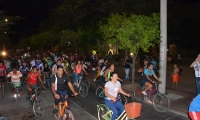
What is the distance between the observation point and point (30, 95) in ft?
28.6

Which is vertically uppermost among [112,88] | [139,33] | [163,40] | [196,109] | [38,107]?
[139,33]

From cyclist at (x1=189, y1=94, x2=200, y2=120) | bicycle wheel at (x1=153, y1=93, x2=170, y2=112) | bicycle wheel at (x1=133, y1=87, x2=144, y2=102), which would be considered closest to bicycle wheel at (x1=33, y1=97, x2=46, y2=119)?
bicycle wheel at (x1=133, y1=87, x2=144, y2=102)

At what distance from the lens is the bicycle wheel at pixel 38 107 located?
808cm

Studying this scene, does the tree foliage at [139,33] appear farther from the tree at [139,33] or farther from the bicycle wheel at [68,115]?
the bicycle wheel at [68,115]

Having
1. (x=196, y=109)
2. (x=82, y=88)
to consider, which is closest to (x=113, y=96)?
(x=196, y=109)

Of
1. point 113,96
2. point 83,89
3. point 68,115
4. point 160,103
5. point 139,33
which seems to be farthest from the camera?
point 139,33

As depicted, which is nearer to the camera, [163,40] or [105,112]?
[105,112]

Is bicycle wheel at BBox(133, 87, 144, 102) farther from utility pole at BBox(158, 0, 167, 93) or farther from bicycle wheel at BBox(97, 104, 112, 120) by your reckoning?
bicycle wheel at BBox(97, 104, 112, 120)

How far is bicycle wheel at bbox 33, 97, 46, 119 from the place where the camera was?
8.08m

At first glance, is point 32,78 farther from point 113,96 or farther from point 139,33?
point 139,33

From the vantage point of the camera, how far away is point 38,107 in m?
8.21

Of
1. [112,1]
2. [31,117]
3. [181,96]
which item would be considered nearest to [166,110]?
[181,96]

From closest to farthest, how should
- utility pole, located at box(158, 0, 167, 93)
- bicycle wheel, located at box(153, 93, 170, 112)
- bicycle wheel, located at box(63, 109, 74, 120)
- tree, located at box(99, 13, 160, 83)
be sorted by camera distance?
1. bicycle wheel, located at box(63, 109, 74, 120)
2. bicycle wheel, located at box(153, 93, 170, 112)
3. utility pole, located at box(158, 0, 167, 93)
4. tree, located at box(99, 13, 160, 83)

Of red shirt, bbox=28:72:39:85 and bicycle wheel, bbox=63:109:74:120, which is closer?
bicycle wheel, bbox=63:109:74:120
